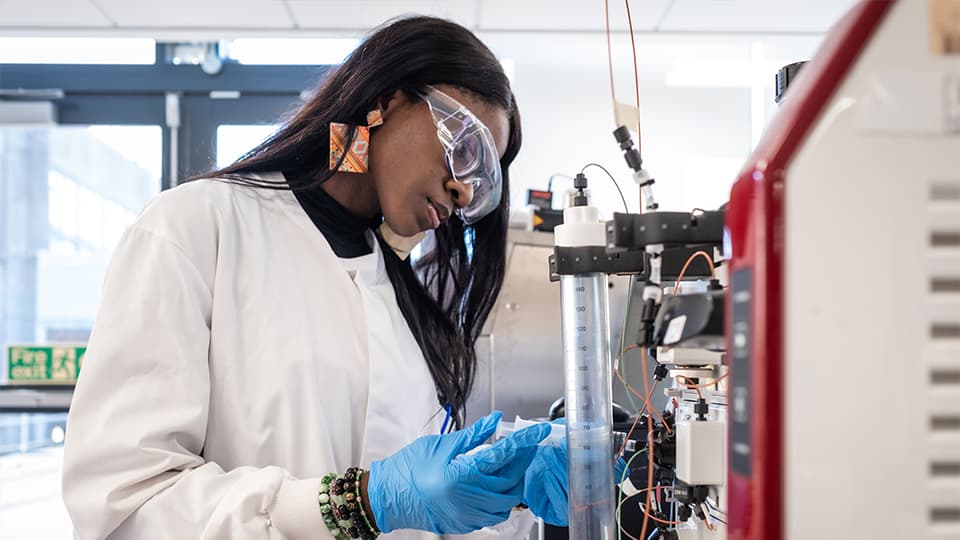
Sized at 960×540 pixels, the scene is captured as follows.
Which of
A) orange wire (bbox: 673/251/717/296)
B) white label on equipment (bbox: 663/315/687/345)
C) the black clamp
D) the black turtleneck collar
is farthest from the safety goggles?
white label on equipment (bbox: 663/315/687/345)

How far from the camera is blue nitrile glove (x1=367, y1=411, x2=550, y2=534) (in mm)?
1071

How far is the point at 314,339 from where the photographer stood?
124 centimetres

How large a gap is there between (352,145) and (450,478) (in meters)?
0.55

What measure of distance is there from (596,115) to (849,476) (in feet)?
11.0

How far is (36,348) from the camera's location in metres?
3.67

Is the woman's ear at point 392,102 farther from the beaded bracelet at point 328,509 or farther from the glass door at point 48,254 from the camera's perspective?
the glass door at point 48,254

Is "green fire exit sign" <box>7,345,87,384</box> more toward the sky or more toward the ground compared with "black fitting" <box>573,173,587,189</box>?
more toward the ground

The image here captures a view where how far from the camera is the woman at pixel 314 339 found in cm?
105

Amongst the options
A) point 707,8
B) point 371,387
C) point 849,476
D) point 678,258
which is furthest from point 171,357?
point 707,8

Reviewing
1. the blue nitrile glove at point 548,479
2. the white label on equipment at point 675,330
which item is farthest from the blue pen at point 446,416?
the white label on equipment at point 675,330

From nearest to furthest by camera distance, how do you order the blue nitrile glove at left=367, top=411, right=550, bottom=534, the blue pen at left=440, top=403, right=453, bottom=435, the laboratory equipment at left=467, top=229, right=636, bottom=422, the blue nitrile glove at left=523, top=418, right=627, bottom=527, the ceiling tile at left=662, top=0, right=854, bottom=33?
1. the blue nitrile glove at left=367, top=411, right=550, bottom=534
2. the blue nitrile glove at left=523, top=418, right=627, bottom=527
3. the blue pen at left=440, top=403, right=453, bottom=435
4. the laboratory equipment at left=467, top=229, right=636, bottom=422
5. the ceiling tile at left=662, top=0, right=854, bottom=33

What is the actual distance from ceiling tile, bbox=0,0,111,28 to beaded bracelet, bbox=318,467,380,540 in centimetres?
282

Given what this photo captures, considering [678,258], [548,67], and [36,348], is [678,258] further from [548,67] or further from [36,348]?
[36,348]

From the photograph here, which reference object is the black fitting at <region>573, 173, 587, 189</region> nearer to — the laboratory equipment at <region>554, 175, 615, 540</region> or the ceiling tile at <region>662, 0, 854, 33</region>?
the laboratory equipment at <region>554, 175, 615, 540</region>
